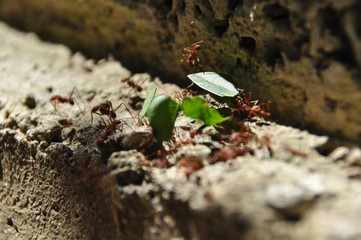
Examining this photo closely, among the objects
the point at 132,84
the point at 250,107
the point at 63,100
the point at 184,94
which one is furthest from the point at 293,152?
the point at 63,100

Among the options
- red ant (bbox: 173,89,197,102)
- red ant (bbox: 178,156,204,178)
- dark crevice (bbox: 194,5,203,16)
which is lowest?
red ant (bbox: 178,156,204,178)

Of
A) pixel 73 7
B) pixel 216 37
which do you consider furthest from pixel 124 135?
pixel 73 7

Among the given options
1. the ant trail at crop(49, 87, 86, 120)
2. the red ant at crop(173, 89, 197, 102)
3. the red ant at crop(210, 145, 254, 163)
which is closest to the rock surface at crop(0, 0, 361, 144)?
the red ant at crop(173, 89, 197, 102)

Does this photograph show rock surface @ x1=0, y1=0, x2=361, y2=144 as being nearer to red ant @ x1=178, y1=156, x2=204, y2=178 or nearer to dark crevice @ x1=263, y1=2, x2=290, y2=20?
dark crevice @ x1=263, y1=2, x2=290, y2=20

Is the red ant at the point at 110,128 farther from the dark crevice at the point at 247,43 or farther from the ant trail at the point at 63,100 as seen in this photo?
the dark crevice at the point at 247,43

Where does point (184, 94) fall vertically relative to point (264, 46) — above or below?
below

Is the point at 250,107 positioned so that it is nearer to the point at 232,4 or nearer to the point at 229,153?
the point at 229,153
